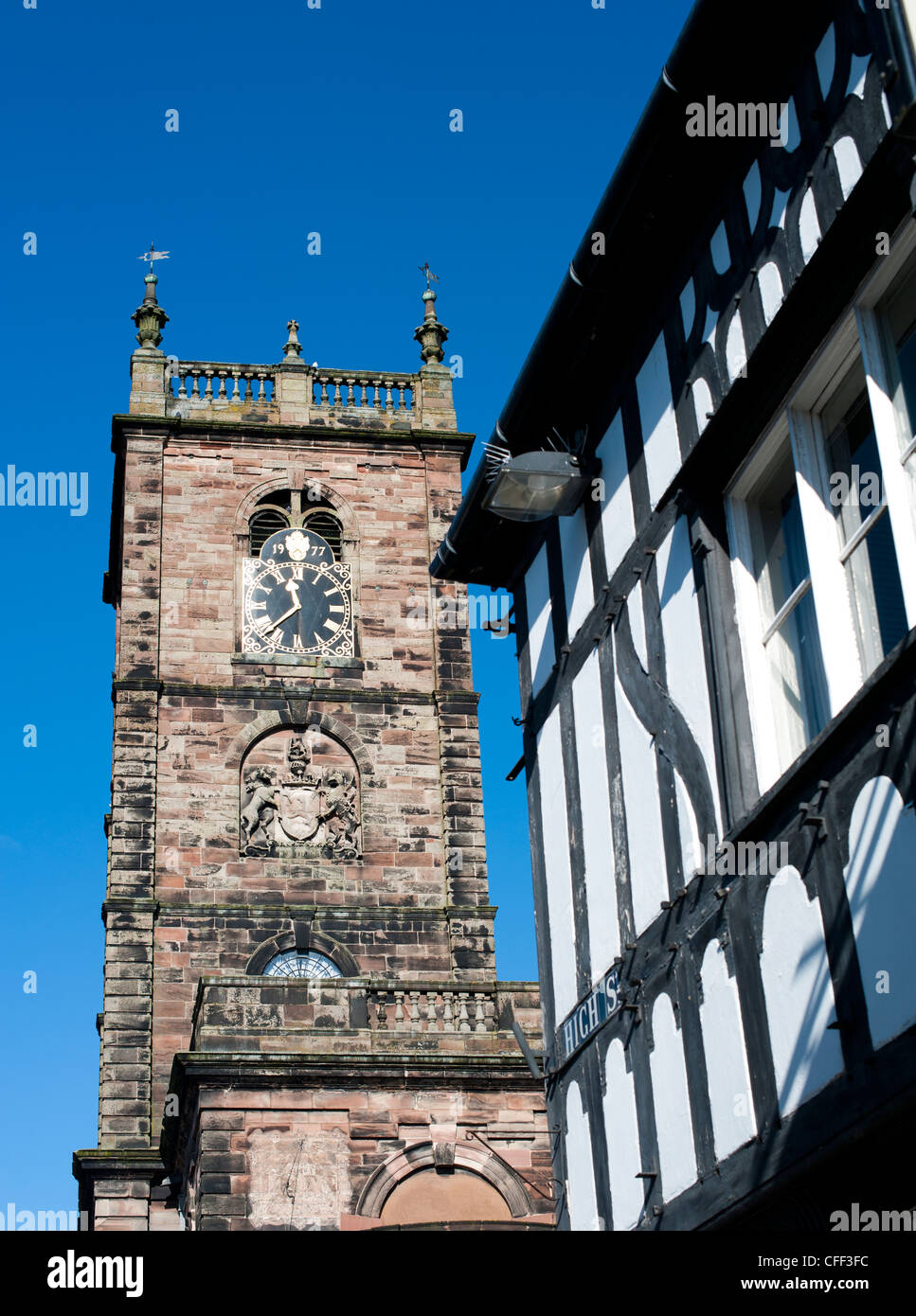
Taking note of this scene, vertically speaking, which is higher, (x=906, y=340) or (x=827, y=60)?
(x=827, y=60)

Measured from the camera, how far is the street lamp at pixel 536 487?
425 inches

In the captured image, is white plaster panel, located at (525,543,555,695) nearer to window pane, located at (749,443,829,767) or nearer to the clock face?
window pane, located at (749,443,829,767)

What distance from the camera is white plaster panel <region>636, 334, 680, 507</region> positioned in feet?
31.6

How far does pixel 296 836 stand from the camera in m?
30.5

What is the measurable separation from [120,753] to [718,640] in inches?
907

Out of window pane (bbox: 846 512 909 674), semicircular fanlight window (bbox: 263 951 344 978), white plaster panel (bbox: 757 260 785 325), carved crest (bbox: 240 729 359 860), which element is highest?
carved crest (bbox: 240 729 359 860)

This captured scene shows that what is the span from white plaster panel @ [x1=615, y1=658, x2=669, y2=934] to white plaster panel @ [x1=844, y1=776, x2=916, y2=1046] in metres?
2.16

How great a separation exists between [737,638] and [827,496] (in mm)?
918

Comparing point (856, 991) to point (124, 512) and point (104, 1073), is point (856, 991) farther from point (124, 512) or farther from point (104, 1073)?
point (124, 512)

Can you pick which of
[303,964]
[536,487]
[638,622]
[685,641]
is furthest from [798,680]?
[303,964]

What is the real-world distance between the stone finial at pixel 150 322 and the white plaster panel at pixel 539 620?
79.5ft

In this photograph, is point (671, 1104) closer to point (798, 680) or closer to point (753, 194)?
point (798, 680)

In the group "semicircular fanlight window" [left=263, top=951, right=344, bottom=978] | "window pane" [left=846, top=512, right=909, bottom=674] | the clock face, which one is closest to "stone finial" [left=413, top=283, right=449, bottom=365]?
the clock face

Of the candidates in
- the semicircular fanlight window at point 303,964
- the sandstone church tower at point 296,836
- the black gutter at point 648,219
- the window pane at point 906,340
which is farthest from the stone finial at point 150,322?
the window pane at point 906,340
